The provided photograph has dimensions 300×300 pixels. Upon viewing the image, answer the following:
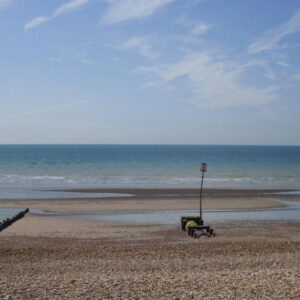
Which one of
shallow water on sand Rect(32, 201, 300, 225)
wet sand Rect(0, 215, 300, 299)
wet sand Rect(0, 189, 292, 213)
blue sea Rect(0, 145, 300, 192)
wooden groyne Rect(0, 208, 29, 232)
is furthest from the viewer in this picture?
blue sea Rect(0, 145, 300, 192)

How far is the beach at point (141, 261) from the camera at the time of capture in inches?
353

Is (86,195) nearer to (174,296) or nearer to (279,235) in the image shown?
(279,235)

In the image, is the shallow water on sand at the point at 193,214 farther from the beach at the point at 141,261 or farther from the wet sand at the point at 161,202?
the wet sand at the point at 161,202

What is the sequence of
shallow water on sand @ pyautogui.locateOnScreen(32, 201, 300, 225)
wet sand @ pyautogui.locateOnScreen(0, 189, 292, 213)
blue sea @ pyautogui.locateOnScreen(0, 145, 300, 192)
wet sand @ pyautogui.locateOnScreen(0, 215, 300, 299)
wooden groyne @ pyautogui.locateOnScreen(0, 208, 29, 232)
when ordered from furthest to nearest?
blue sea @ pyautogui.locateOnScreen(0, 145, 300, 192), wet sand @ pyautogui.locateOnScreen(0, 189, 292, 213), shallow water on sand @ pyautogui.locateOnScreen(32, 201, 300, 225), wooden groyne @ pyautogui.locateOnScreen(0, 208, 29, 232), wet sand @ pyautogui.locateOnScreen(0, 215, 300, 299)

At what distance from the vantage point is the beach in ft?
29.4

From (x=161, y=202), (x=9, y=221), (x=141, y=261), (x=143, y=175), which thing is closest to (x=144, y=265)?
(x=141, y=261)

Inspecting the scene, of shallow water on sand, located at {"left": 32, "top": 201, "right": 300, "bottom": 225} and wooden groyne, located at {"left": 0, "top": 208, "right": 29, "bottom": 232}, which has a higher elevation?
wooden groyne, located at {"left": 0, "top": 208, "right": 29, "bottom": 232}

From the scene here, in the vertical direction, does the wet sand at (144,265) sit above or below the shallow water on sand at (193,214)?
above

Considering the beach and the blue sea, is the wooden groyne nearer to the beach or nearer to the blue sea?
the beach

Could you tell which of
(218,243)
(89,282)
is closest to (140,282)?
(89,282)

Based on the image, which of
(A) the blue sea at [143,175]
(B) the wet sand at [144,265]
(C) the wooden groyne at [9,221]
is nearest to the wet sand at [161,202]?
(C) the wooden groyne at [9,221]

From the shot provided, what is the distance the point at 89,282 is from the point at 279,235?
11.9m

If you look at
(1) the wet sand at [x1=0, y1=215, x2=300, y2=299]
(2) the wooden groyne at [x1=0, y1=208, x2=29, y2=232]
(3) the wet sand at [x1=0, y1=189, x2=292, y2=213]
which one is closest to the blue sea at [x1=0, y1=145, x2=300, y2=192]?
(3) the wet sand at [x1=0, y1=189, x2=292, y2=213]

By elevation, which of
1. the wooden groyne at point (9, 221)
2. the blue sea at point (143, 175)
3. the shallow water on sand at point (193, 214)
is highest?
the blue sea at point (143, 175)
